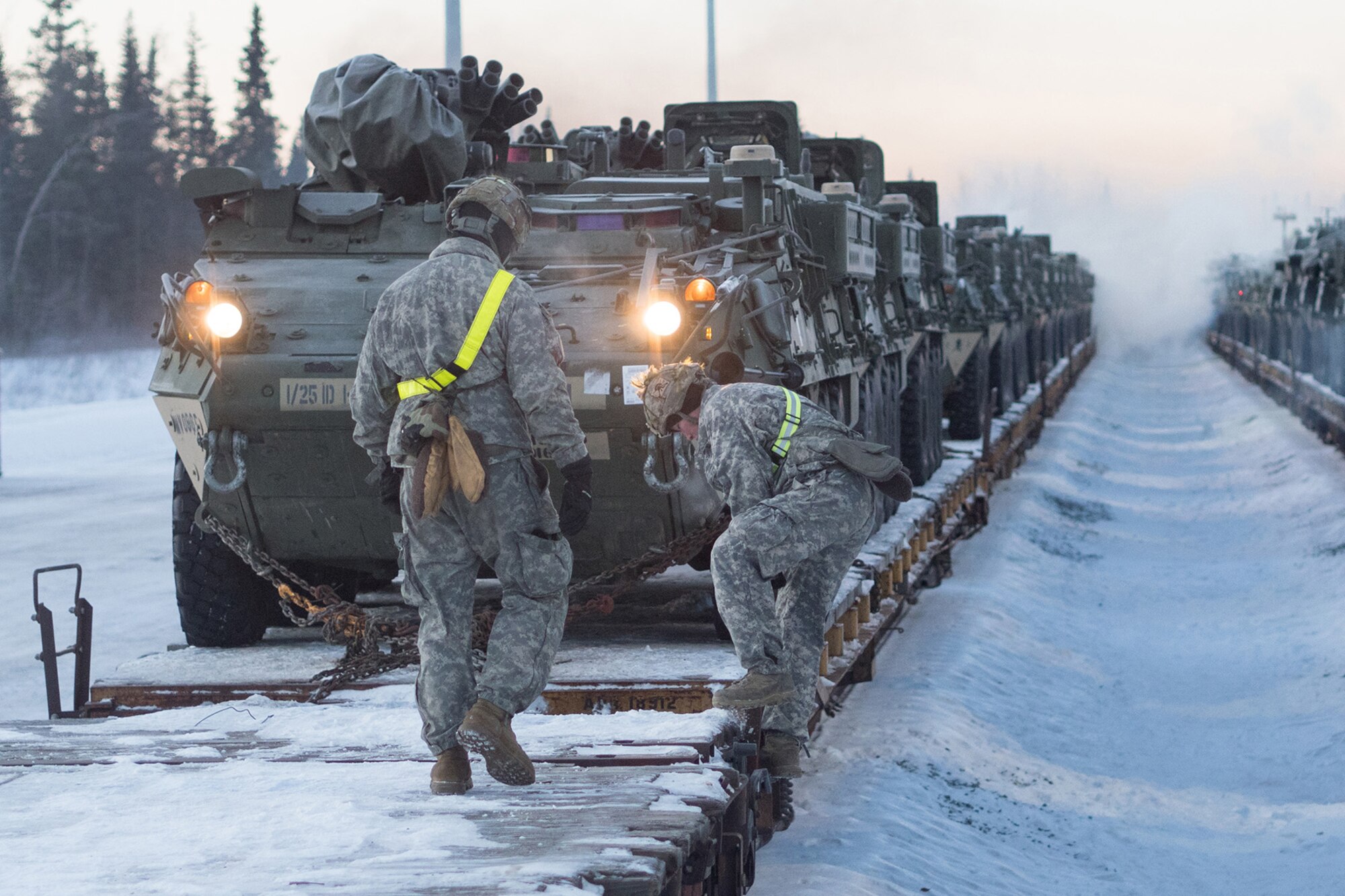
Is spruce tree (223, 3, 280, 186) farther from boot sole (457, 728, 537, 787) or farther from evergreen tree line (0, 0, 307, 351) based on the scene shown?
boot sole (457, 728, 537, 787)

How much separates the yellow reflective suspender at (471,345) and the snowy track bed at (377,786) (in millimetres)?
1202

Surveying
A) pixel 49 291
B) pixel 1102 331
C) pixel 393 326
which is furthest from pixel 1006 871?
pixel 1102 331

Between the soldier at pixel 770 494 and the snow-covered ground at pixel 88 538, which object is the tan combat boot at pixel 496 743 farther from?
the snow-covered ground at pixel 88 538

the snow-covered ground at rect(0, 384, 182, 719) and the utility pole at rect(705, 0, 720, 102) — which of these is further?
the utility pole at rect(705, 0, 720, 102)

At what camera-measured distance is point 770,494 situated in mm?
6254

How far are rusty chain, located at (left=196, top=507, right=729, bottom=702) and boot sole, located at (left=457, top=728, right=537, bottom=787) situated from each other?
183cm

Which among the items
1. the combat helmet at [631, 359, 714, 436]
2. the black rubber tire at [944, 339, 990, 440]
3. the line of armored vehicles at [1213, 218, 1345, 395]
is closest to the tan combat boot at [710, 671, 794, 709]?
the combat helmet at [631, 359, 714, 436]

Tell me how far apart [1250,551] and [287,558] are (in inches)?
411

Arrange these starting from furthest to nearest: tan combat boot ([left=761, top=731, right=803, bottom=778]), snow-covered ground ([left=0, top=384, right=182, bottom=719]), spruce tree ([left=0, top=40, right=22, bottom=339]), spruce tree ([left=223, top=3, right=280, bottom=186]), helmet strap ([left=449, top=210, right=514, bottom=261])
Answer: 1. spruce tree ([left=223, top=3, right=280, bottom=186])
2. spruce tree ([left=0, top=40, right=22, bottom=339])
3. snow-covered ground ([left=0, top=384, right=182, bottom=719])
4. tan combat boot ([left=761, top=731, right=803, bottom=778])
5. helmet strap ([left=449, top=210, right=514, bottom=261])

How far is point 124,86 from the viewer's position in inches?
2511

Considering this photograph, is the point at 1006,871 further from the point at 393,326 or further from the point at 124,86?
the point at 124,86

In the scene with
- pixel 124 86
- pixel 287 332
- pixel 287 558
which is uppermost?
pixel 124 86

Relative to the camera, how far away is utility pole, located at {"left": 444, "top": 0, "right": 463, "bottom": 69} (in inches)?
586

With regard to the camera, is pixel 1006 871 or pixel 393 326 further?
pixel 1006 871
